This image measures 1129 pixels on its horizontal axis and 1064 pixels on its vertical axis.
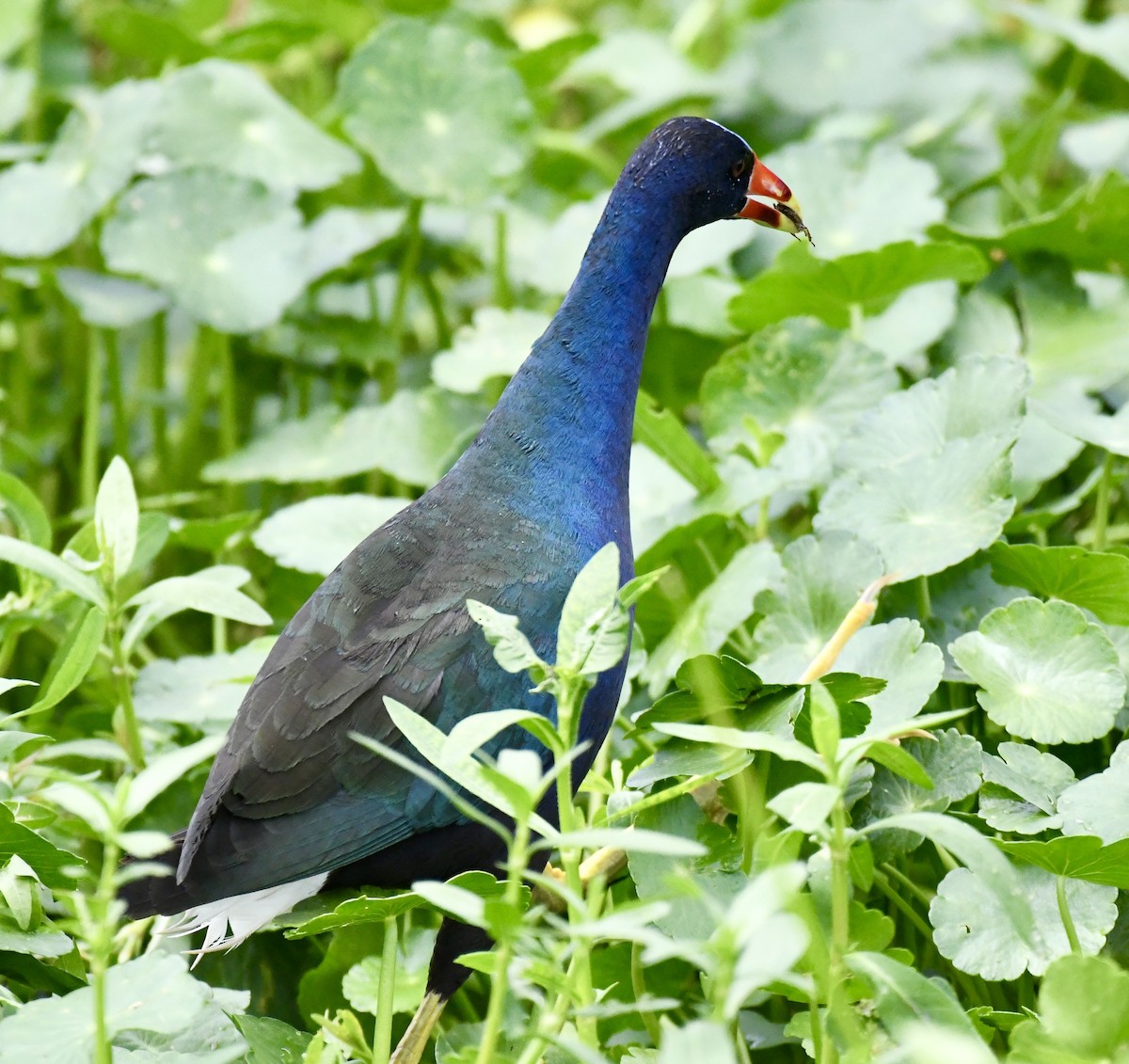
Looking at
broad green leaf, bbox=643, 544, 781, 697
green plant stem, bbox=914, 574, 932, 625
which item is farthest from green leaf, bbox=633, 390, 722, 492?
green plant stem, bbox=914, 574, 932, 625

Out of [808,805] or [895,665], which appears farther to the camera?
[895,665]

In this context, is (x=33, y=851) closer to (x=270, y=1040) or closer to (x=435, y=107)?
(x=270, y=1040)

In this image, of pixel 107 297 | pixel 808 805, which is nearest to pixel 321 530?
pixel 107 297

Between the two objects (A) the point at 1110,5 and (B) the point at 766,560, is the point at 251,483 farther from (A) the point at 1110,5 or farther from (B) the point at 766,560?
(A) the point at 1110,5

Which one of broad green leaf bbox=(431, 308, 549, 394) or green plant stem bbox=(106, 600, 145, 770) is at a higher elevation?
broad green leaf bbox=(431, 308, 549, 394)

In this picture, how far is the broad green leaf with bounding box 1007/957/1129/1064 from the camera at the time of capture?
3.05 ft

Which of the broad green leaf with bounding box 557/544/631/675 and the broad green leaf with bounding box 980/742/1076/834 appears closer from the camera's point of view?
the broad green leaf with bounding box 557/544/631/675

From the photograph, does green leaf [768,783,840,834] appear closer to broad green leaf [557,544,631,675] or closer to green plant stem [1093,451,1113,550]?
broad green leaf [557,544,631,675]

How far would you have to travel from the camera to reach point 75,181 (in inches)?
81.4

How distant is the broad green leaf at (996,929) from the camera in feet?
3.64

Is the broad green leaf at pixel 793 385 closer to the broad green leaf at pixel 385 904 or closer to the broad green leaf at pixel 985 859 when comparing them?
the broad green leaf at pixel 385 904

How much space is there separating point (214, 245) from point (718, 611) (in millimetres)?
1004

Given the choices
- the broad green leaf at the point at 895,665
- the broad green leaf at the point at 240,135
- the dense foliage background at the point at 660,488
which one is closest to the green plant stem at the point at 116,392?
the dense foliage background at the point at 660,488

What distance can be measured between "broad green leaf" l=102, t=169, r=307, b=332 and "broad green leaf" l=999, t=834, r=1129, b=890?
124cm
